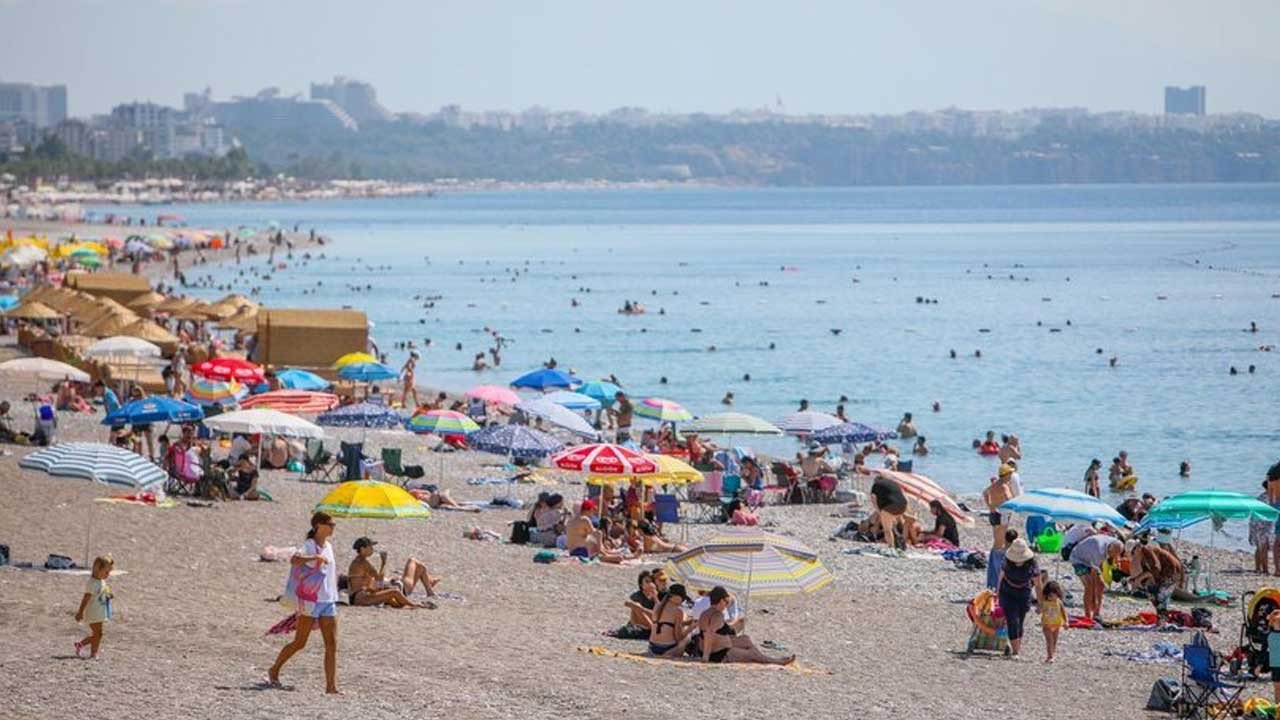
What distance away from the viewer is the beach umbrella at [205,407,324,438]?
22.6 m

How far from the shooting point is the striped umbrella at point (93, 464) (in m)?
16.2

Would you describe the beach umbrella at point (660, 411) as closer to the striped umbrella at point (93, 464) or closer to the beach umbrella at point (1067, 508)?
the beach umbrella at point (1067, 508)

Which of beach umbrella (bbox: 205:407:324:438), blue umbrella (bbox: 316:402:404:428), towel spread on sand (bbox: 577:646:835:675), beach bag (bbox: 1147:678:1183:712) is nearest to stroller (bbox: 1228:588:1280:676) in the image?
beach bag (bbox: 1147:678:1183:712)

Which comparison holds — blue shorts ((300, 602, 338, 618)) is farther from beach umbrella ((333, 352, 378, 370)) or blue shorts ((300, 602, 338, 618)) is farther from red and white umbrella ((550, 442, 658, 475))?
beach umbrella ((333, 352, 378, 370))

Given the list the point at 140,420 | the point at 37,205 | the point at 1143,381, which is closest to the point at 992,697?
the point at 140,420

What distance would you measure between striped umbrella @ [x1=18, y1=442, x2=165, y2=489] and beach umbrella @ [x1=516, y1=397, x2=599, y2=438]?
31.4 ft

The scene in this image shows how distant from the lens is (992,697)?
43.7 ft

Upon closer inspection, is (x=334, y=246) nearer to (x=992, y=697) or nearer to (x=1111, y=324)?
(x=1111, y=324)

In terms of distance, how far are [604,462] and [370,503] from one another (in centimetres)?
329

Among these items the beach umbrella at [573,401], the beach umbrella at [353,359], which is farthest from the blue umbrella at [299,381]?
the beach umbrella at [573,401]

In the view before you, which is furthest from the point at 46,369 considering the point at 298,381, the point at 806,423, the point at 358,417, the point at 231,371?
the point at 806,423

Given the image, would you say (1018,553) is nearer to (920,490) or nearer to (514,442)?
(920,490)

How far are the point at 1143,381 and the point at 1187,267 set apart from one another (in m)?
48.0

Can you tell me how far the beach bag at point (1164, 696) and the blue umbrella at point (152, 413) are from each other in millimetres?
13782
